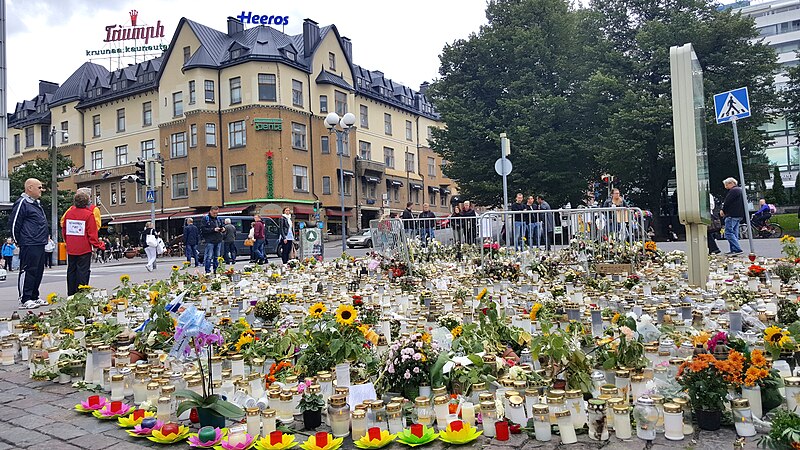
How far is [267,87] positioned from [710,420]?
41377 millimetres

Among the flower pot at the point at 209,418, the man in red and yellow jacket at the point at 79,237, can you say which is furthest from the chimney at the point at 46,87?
the flower pot at the point at 209,418

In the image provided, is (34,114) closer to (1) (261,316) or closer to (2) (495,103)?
(2) (495,103)

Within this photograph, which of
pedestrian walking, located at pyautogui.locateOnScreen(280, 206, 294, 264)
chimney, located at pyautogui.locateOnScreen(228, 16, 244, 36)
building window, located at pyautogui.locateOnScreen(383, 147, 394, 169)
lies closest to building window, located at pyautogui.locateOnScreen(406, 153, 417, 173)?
building window, located at pyautogui.locateOnScreen(383, 147, 394, 169)

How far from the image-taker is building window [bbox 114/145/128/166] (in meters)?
48.2

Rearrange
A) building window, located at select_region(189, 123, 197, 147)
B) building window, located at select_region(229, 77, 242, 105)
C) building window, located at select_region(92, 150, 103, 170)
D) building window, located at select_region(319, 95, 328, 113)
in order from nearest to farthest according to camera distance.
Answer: building window, located at select_region(229, 77, 242, 105)
building window, located at select_region(189, 123, 197, 147)
building window, located at select_region(319, 95, 328, 113)
building window, located at select_region(92, 150, 103, 170)

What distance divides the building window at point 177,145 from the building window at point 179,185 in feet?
4.83

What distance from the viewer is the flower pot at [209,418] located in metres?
3.36

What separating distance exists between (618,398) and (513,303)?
3377mm

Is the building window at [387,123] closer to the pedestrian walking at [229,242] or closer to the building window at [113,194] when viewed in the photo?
the building window at [113,194]

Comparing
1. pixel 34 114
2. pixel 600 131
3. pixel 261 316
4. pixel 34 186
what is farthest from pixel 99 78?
pixel 261 316

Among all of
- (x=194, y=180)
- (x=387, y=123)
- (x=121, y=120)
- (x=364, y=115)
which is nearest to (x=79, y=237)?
(x=194, y=180)

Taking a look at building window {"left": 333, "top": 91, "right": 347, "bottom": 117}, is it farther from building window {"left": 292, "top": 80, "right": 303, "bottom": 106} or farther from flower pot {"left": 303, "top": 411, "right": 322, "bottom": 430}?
flower pot {"left": 303, "top": 411, "right": 322, "bottom": 430}

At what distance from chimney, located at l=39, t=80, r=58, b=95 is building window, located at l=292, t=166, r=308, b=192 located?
34.2 m

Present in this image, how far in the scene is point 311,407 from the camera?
134 inches
